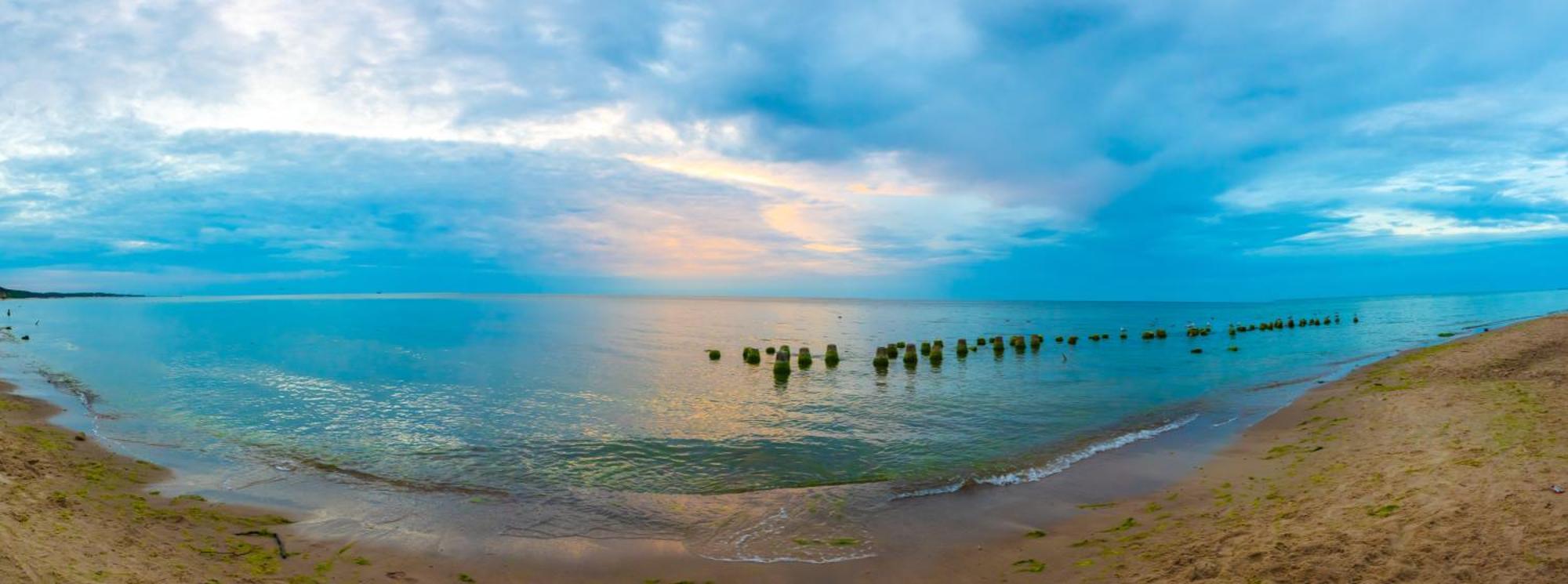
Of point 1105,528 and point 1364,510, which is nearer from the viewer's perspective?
point 1364,510

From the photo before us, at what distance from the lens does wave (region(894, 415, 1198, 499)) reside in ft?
43.6

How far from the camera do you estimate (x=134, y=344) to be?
162 ft

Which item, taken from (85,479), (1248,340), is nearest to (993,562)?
(85,479)

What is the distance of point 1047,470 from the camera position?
1454 centimetres

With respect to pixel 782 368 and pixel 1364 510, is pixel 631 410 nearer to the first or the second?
pixel 782 368

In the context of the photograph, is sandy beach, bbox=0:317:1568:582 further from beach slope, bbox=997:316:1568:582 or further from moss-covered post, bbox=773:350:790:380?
moss-covered post, bbox=773:350:790:380

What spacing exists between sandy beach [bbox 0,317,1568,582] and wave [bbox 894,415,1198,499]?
0.47m

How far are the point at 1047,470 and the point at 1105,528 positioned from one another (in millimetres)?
Result: 4273

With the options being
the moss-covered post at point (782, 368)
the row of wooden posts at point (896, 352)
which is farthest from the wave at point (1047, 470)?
the row of wooden posts at point (896, 352)

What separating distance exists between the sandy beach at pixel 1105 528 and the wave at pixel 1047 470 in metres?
0.47

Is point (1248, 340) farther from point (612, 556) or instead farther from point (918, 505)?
point (612, 556)

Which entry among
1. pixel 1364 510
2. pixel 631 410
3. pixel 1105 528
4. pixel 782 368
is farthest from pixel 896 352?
pixel 1364 510

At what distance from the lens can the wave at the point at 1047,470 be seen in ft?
43.6

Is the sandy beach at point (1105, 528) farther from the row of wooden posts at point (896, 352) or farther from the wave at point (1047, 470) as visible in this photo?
the row of wooden posts at point (896, 352)
